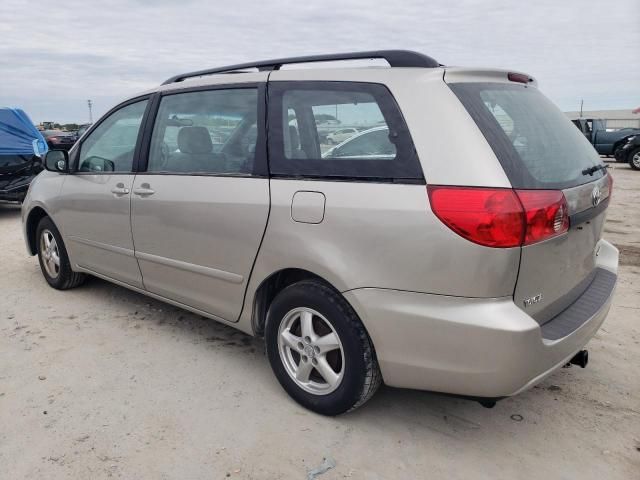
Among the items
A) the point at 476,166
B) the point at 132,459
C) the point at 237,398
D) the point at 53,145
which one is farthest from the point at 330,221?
the point at 53,145

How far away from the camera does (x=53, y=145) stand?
56.7 ft

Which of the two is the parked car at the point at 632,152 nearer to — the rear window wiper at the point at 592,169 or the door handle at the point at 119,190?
the rear window wiper at the point at 592,169

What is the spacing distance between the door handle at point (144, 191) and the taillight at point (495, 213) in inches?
77.3

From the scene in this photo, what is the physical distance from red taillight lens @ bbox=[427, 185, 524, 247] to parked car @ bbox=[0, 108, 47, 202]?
26.4 ft

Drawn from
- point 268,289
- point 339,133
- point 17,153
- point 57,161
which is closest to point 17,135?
point 17,153

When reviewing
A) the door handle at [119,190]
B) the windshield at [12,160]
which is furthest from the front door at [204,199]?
the windshield at [12,160]

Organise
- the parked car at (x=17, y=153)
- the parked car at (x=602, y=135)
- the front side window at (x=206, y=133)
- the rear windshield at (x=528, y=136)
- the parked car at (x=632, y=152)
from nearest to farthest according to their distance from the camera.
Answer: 1. the rear windshield at (x=528, y=136)
2. the front side window at (x=206, y=133)
3. the parked car at (x=17, y=153)
4. the parked car at (x=632, y=152)
5. the parked car at (x=602, y=135)

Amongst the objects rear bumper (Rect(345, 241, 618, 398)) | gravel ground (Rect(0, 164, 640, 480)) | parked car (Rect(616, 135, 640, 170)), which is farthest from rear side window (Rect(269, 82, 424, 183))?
parked car (Rect(616, 135, 640, 170))

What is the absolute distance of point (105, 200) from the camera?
3.79m

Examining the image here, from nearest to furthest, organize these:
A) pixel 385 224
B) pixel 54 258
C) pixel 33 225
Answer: pixel 385 224, pixel 54 258, pixel 33 225

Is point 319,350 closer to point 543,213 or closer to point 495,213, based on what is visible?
point 495,213

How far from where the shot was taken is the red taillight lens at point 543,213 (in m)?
2.10

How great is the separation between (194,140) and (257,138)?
0.61 meters

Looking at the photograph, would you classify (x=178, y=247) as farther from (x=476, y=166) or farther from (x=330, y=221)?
(x=476, y=166)
